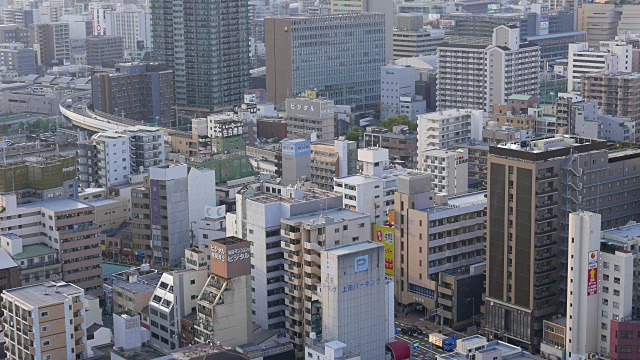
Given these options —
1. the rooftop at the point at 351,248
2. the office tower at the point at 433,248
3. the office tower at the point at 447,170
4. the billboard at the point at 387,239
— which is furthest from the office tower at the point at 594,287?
the office tower at the point at 447,170

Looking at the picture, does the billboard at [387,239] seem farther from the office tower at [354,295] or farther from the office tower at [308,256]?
the office tower at [354,295]

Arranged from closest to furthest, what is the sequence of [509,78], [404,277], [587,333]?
[587,333] → [404,277] → [509,78]

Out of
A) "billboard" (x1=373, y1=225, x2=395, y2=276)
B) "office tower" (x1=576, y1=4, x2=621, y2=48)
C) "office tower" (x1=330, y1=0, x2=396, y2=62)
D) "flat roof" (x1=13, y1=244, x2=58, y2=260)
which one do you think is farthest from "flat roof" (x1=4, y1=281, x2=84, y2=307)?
"office tower" (x1=576, y1=4, x2=621, y2=48)

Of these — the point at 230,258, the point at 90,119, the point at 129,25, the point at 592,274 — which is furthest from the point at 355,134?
the point at 129,25

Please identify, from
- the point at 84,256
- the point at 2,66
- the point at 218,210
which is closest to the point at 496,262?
the point at 218,210

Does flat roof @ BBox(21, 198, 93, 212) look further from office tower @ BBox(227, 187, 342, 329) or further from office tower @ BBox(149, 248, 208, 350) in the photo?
office tower @ BBox(227, 187, 342, 329)

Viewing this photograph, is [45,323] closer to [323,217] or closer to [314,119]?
[323,217]

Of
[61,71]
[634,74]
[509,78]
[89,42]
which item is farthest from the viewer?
[89,42]

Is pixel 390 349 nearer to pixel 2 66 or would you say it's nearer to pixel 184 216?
pixel 184 216

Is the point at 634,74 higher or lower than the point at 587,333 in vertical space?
higher
